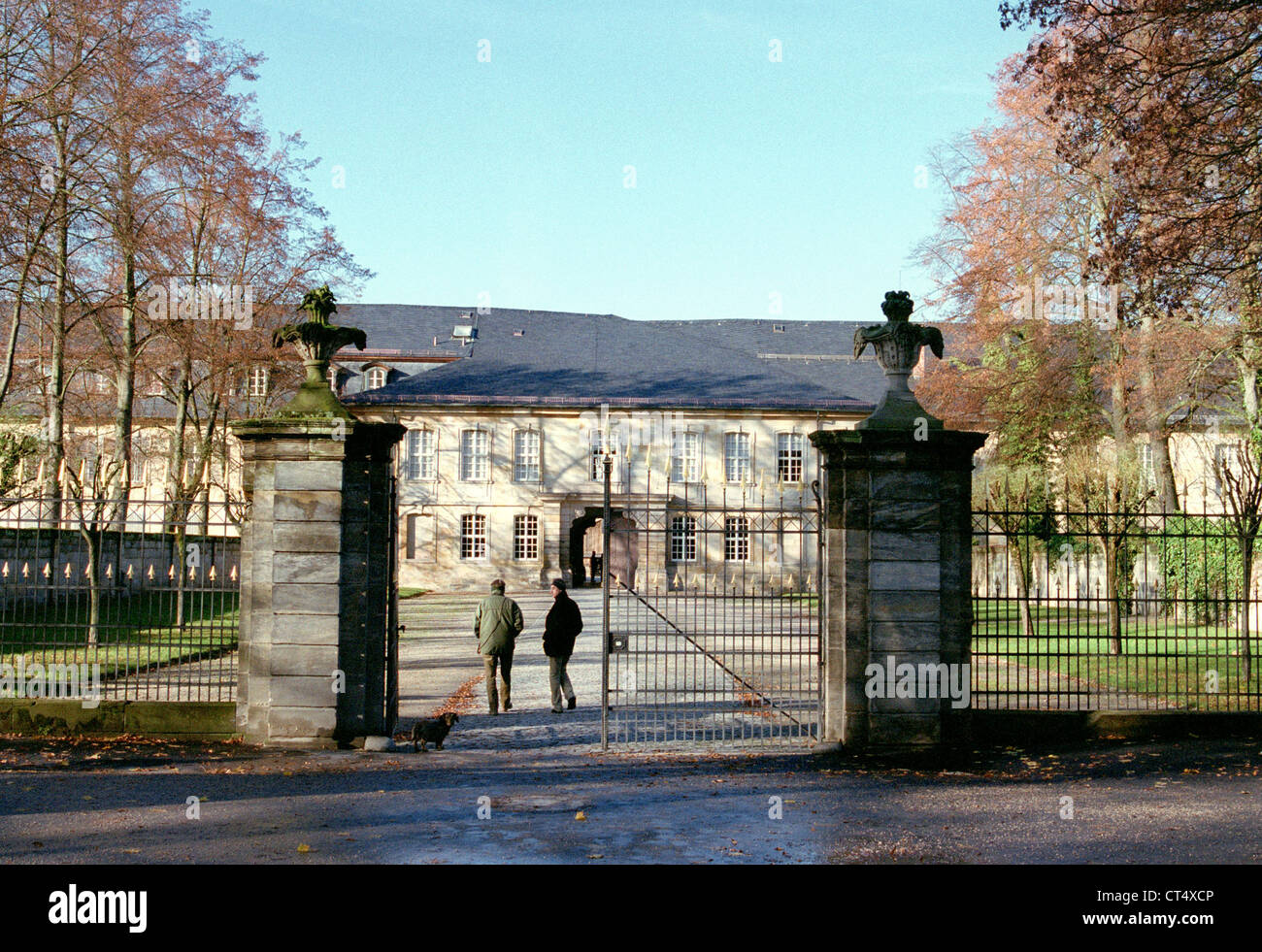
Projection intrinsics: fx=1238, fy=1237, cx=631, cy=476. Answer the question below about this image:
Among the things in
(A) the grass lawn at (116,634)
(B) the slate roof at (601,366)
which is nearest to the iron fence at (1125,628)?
(A) the grass lawn at (116,634)

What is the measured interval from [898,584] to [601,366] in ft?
129

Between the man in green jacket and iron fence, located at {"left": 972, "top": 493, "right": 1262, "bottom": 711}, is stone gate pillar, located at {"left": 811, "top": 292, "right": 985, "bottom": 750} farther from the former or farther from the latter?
the man in green jacket

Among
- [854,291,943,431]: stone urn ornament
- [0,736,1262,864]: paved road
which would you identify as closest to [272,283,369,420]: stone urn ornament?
[0,736,1262,864]: paved road

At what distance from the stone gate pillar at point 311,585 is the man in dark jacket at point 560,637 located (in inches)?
112

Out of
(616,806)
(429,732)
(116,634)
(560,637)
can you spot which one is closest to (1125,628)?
(560,637)

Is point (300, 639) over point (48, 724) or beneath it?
over

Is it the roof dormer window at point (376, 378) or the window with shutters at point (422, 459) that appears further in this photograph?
the roof dormer window at point (376, 378)

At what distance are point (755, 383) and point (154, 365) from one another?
2390 centimetres

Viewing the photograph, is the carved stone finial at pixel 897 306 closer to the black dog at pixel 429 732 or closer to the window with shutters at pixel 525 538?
the black dog at pixel 429 732

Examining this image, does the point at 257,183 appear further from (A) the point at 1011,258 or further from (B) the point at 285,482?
(B) the point at 285,482

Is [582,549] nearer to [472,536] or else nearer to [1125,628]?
[472,536]

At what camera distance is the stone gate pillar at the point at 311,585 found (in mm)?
10102
